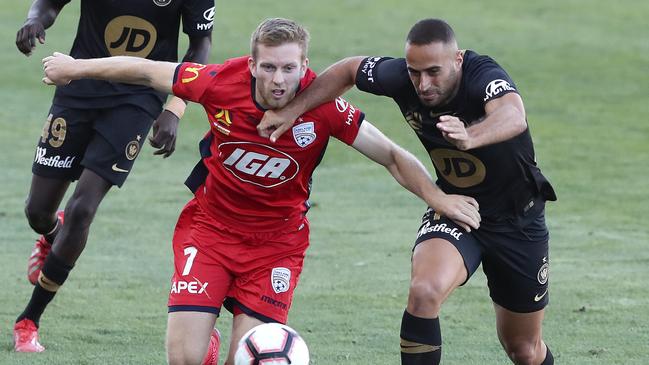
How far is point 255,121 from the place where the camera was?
22.5ft

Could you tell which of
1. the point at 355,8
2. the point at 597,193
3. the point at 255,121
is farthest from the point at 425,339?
the point at 355,8

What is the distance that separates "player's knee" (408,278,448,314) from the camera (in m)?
6.43

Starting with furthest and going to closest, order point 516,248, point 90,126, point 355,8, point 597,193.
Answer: point 355,8
point 597,193
point 90,126
point 516,248

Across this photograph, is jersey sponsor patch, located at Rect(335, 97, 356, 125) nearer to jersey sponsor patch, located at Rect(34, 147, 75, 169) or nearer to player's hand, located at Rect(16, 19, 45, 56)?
player's hand, located at Rect(16, 19, 45, 56)

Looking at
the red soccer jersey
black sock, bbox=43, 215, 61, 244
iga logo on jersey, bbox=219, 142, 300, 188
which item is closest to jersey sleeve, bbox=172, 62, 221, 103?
the red soccer jersey

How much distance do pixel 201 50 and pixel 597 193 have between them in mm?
7702

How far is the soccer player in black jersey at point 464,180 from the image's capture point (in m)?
6.45

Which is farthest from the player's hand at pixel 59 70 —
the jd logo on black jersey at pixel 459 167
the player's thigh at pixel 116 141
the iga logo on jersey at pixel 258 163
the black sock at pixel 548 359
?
the black sock at pixel 548 359

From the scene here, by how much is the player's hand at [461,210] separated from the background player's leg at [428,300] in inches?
6.4

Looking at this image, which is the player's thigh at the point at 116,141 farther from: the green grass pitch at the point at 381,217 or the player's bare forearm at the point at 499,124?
the player's bare forearm at the point at 499,124

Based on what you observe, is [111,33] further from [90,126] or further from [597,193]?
[597,193]

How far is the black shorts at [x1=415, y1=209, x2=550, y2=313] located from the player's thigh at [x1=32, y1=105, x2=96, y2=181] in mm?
2737

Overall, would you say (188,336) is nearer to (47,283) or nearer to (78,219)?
(78,219)

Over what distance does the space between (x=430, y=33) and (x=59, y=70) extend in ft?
6.94
